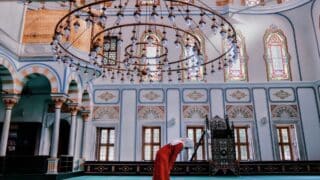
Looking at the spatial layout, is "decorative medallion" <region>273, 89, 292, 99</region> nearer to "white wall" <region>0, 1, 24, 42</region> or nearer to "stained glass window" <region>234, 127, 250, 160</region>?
"stained glass window" <region>234, 127, 250, 160</region>

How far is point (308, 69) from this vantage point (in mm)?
10844

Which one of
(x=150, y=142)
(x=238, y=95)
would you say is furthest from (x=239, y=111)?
(x=150, y=142)

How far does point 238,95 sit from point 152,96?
324 centimetres

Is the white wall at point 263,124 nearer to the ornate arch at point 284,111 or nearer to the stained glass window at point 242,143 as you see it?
the ornate arch at point 284,111

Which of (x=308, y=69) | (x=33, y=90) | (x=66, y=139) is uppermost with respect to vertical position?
(x=308, y=69)

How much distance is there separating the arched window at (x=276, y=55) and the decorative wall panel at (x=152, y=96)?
4.22 meters

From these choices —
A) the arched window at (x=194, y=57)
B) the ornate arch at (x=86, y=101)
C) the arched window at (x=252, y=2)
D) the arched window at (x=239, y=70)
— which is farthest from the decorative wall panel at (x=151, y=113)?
the arched window at (x=252, y=2)

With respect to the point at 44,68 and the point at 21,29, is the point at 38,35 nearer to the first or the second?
the point at 21,29

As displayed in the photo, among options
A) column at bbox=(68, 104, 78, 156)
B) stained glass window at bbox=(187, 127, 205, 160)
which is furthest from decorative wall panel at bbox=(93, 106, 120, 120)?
stained glass window at bbox=(187, 127, 205, 160)

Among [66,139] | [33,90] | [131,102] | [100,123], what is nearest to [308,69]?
Result: [131,102]

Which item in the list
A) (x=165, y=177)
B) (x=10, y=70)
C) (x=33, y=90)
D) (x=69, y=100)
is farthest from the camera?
(x=33, y=90)

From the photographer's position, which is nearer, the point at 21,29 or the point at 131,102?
the point at 21,29

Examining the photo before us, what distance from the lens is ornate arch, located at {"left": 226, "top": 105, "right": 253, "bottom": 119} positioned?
1048 centimetres

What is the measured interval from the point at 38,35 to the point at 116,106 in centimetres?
385
